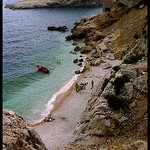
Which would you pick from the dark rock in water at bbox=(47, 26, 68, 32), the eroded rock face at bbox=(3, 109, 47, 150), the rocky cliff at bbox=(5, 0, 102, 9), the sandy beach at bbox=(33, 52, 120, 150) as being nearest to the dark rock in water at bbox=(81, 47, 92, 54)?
the sandy beach at bbox=(33, 52, 120, 150)

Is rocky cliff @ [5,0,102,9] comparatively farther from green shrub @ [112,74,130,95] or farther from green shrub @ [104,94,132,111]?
green shrub @ [104,94,132,111]

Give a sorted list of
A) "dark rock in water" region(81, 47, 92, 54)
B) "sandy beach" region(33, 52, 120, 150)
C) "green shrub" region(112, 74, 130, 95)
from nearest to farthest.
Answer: "green shrub" region(112, 74, 130, 95) < "sandy beach" region(33, 52, 120, 150) < "dark rock in water" region(81, 47, 92, 54)

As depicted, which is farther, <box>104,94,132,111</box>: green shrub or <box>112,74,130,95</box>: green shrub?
<box>112,74,130,95</box>: green shrub

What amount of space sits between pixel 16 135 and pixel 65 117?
14904 mm

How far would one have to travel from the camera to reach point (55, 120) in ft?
78.5

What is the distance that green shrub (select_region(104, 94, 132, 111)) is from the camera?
14.7 metres

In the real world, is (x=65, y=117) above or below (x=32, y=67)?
below

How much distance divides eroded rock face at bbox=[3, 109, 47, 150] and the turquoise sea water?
14177mm

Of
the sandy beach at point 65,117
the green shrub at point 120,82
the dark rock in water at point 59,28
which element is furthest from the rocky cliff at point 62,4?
the green shrub at point 120,82

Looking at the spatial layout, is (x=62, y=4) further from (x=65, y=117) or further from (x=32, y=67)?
(x=65, y=117)

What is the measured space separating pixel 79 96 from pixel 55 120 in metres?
6.51

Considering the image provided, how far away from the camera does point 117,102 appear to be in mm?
15164

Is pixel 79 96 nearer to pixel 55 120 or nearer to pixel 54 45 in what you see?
pixel 55 120

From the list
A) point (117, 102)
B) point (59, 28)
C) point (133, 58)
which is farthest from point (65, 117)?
point (59, 28)
